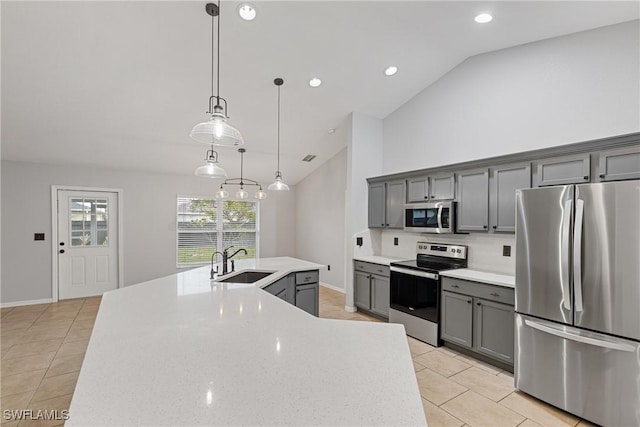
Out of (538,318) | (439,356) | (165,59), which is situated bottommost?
(439,356)

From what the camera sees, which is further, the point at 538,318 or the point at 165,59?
the point at 165,59

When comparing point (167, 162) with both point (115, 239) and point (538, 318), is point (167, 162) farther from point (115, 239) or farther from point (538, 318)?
point (538, 318)

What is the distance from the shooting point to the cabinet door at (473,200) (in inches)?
131

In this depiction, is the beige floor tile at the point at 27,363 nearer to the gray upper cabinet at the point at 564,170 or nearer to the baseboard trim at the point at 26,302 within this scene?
the baseboard trim at the point at 26,302

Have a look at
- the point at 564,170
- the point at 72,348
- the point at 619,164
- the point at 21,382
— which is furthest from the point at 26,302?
the point at 619,164

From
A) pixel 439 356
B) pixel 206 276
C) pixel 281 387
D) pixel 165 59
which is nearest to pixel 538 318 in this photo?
pixel 439 356

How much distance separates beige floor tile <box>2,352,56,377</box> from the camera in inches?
115

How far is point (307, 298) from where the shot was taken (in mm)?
3512

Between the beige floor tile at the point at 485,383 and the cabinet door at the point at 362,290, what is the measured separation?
5.56ft

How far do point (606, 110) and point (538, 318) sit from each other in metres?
1.98

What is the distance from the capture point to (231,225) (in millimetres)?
6801

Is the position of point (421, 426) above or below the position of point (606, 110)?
below

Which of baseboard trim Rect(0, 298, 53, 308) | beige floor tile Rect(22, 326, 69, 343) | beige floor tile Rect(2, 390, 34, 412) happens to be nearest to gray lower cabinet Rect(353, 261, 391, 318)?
beige floor tile Rect(2, 390, 34, 412)

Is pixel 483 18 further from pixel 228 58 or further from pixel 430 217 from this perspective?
pixel 228 58
